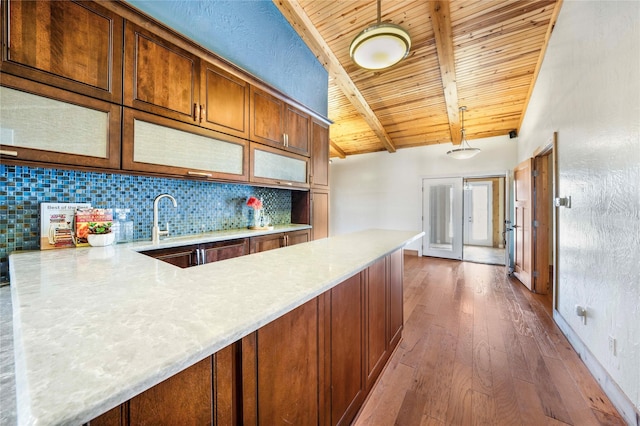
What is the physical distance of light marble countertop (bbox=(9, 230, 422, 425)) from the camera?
1.24 feet

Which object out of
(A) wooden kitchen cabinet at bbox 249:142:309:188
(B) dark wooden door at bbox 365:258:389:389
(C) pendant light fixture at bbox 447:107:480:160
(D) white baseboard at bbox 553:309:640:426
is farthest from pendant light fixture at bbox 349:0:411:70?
(D) white baseboard at bbox 553:309:640:426

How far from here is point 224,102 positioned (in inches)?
93.0

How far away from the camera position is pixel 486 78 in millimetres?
3809

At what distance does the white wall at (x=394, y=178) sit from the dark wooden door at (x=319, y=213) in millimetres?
2972

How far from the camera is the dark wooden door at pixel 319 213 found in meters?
3.61

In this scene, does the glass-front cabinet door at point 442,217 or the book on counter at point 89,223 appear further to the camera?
the glass-front cabinet door at point 442,217

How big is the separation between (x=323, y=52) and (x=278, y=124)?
4.95 ft

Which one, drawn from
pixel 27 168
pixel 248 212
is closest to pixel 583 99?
pixel 248 212

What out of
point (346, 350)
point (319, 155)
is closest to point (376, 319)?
point (346, 350)

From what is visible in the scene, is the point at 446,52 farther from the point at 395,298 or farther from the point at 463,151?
the point at 395,298

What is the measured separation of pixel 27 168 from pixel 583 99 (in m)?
4.19

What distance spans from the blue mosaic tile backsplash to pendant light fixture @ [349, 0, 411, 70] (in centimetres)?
198

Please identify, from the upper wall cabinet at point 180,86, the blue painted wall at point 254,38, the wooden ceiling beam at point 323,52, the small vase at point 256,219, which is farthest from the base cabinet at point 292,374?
the wooden ceiling beam at point 323,52

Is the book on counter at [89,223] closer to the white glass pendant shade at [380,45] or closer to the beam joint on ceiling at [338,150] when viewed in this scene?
the white glass pendant shade at [380,45]
